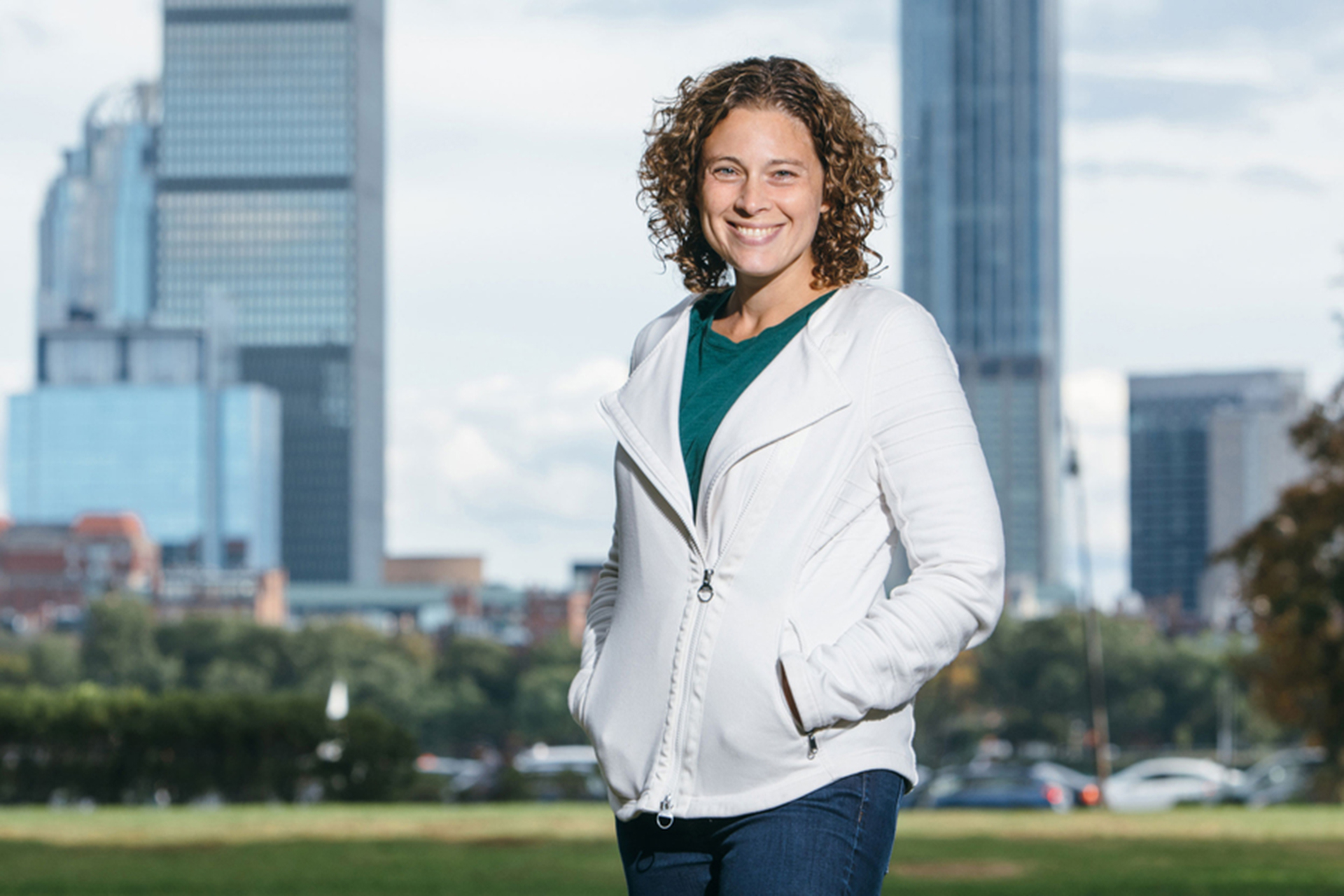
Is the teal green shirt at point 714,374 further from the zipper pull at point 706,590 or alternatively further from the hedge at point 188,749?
the hedge at point 188,749

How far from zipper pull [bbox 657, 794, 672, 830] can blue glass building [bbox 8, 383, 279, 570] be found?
169 meters

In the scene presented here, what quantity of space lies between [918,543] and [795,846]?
385 millimetres

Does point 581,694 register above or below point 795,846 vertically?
above

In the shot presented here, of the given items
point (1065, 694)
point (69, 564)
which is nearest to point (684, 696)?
point (1065, 694)

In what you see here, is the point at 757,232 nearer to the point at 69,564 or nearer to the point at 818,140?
the point at 818,140

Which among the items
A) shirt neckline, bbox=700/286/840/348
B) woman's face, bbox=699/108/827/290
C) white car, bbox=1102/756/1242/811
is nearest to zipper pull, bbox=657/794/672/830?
shirt neckline, bbox=700/286/840/348

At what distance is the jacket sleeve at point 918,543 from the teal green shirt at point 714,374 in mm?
153

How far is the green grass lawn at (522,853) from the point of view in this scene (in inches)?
482

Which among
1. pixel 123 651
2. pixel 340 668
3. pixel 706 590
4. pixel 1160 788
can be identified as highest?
pixel 706 590

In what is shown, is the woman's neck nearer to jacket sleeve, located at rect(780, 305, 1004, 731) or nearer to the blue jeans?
jacket sleeve, located at rect(780, 305, 1004, 731)

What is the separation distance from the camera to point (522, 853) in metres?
14.8

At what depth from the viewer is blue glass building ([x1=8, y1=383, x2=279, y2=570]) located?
166 metres

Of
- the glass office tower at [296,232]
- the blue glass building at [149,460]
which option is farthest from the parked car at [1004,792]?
the glass office tower at [296,232]

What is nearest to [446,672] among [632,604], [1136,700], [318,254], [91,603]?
[91,603]
